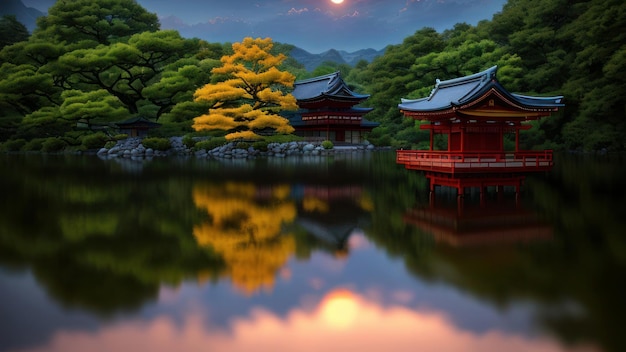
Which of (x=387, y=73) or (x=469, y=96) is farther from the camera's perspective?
(x=387, y=73)

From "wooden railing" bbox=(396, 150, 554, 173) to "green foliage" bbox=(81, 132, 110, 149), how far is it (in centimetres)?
3746

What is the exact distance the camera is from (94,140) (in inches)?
1833

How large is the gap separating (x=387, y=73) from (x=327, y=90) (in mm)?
9355

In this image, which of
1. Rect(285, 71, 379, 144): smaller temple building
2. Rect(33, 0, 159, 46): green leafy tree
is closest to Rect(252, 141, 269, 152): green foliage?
Rect(285, 71, 379, 144): smaller temple building

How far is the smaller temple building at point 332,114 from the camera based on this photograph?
51844 mm

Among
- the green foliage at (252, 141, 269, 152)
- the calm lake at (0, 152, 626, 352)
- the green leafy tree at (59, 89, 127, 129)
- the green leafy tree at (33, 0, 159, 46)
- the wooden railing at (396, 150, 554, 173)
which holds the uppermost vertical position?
the green leafy tree at (33, 0, 159, 46)

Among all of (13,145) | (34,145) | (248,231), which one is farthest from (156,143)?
(248,231)

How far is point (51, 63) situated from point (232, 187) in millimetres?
37030

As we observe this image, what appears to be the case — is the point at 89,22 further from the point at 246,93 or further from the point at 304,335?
the point at 304,335

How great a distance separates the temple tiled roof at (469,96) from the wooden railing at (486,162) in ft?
6.23

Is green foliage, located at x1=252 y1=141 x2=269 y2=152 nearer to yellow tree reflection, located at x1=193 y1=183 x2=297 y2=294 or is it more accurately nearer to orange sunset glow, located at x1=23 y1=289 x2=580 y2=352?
yellow tree reflection, located at x1=193 y1=183 x2=297 y2=294

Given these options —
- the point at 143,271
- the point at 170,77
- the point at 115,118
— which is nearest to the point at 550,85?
the point at 170,77

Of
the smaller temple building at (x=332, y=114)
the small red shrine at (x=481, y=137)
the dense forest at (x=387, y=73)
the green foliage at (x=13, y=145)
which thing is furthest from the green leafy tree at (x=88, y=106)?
the small red shrine at (x=481, y=137)

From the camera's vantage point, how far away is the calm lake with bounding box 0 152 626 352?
630 centimetres
